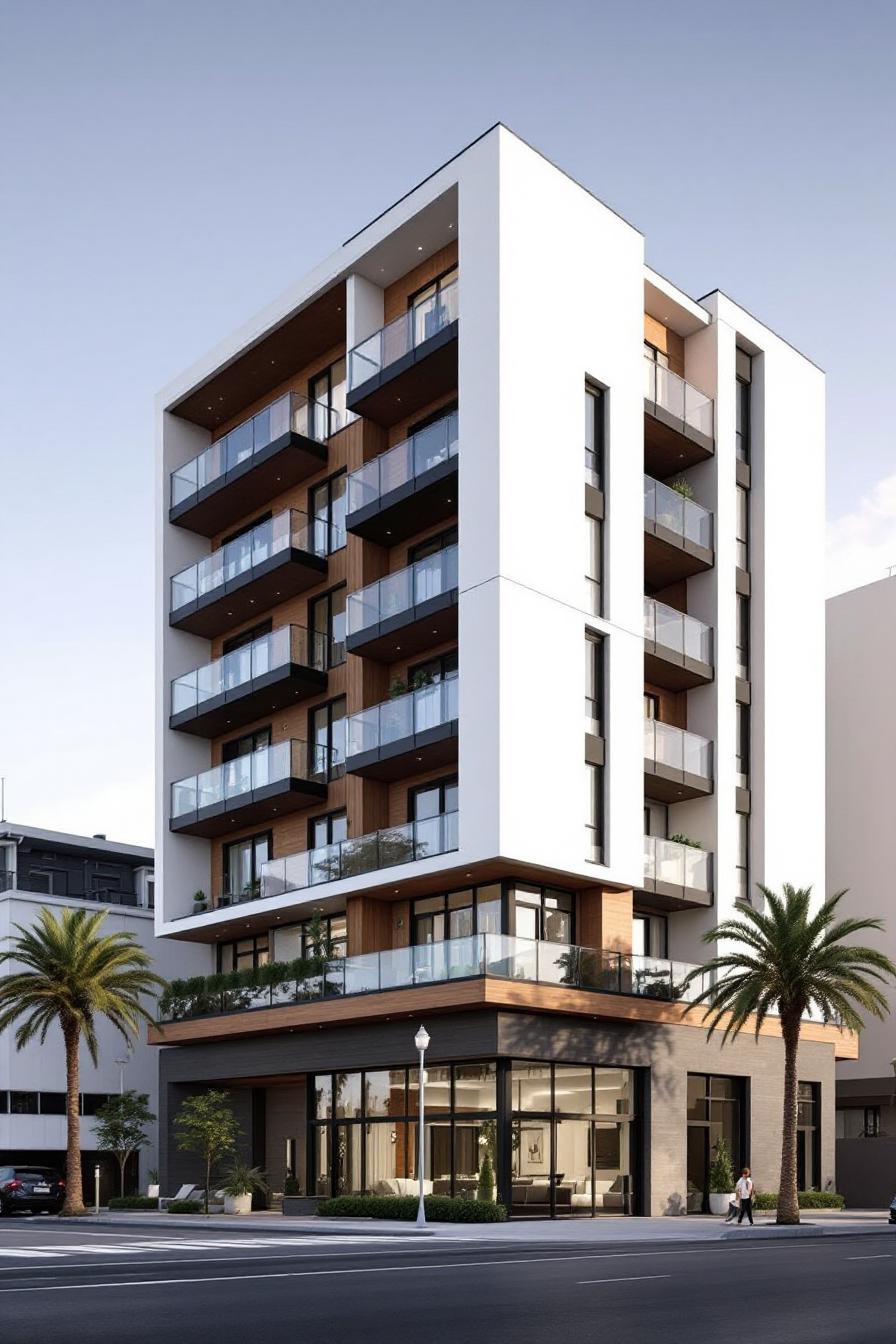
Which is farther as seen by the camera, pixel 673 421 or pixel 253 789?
pixel 253 789

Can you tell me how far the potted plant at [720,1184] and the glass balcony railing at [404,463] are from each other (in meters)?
20.2

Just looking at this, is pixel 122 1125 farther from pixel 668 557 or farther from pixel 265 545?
pixel 668 557

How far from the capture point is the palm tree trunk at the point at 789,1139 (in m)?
36.1

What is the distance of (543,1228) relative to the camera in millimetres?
33500

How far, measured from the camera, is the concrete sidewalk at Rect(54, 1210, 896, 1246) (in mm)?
30053

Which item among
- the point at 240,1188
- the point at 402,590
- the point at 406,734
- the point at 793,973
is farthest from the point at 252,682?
the point at 793,973

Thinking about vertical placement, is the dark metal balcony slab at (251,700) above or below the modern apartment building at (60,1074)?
above

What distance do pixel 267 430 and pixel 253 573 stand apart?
448 cm

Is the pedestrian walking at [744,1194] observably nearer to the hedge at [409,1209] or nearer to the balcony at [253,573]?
the hedge at [409,1209]

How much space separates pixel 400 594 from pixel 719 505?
1117cm

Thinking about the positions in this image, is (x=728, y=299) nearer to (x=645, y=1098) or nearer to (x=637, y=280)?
(x=637, y=280)

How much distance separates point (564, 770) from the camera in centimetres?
3894

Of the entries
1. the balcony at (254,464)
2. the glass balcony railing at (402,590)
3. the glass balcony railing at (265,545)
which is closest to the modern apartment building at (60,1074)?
the glass balcony railing at (265,545)

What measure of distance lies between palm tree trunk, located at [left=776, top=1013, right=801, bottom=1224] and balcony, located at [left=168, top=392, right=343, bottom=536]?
851 inches
